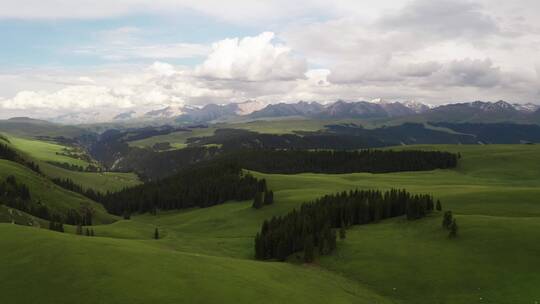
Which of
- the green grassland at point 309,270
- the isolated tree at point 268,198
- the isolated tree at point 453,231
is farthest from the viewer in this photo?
the isolated tree at point 268,198

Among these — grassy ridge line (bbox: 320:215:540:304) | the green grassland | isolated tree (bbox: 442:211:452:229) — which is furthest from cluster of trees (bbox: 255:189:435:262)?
isolated tree (bbox: 442:211:452:229)

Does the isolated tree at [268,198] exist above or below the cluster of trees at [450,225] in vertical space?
below

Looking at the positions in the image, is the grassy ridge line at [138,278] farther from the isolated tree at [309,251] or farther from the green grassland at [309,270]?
the isolated tree at [309,251]

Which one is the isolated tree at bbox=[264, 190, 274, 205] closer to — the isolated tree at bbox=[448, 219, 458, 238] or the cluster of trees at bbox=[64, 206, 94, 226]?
the cluster of trees at bbox=[64, 206, 94, 226]

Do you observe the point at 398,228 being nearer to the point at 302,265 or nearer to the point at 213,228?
the point at 302,265

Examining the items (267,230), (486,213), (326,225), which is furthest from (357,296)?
(486,213)

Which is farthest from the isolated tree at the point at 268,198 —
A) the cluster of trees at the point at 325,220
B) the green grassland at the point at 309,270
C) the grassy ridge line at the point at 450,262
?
the grassy ridge line at the point at 450,262

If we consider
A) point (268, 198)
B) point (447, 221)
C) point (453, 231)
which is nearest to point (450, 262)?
point (453, 231)
